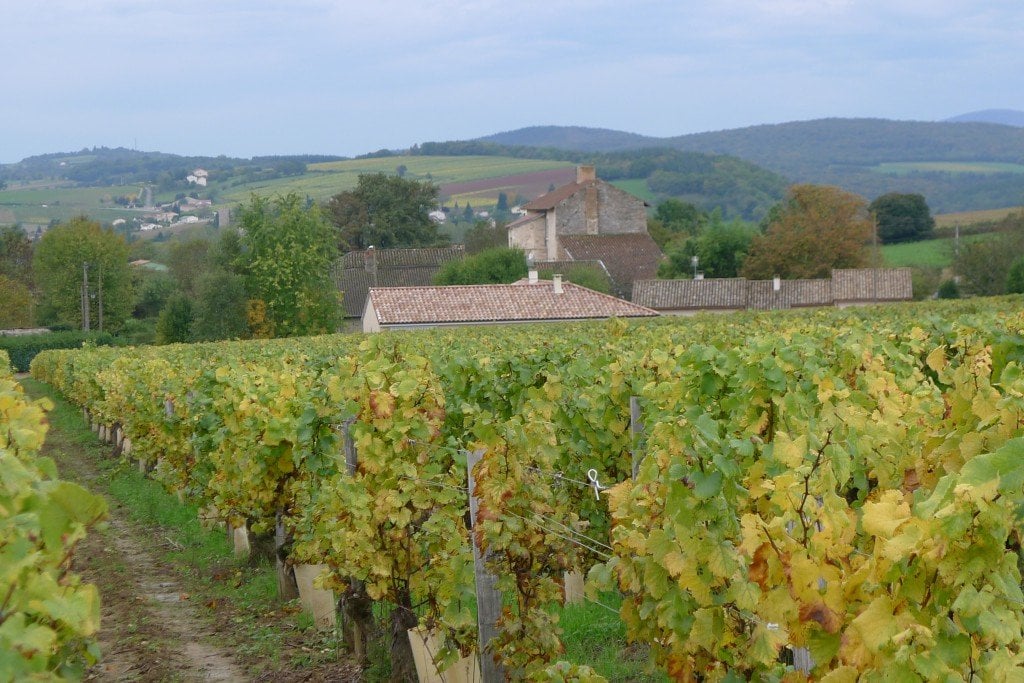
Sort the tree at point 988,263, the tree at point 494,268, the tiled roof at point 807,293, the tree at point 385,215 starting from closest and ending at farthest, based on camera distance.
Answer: the tiled roof at point 807,293 < the tree at point 988,263 < the tree at point 494,268 < the tree at point 385,215

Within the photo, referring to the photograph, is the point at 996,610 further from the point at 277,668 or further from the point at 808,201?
the point at 808,201

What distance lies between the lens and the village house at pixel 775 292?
61.3 m

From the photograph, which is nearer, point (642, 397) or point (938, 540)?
point (938, 540)

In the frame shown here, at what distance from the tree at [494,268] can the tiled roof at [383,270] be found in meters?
8.09

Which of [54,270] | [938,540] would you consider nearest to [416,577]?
[938,540]

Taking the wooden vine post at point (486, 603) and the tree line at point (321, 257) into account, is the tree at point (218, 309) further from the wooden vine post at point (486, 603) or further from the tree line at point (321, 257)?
the wooden vine post at point (486, 603)

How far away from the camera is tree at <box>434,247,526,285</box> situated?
66.9m

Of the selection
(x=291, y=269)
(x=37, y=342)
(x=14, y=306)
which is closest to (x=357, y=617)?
(x=291, y=269)

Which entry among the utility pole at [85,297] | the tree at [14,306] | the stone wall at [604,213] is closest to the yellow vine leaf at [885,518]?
the utility pole at [85,297]

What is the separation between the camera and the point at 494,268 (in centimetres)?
6731

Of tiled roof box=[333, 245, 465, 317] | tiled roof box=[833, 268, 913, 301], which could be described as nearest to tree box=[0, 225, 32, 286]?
tiled roof box=[333, 245, 465, 317]

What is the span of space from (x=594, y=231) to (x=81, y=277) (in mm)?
38523

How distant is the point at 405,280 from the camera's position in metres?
78.9

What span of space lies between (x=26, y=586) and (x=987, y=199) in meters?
167
